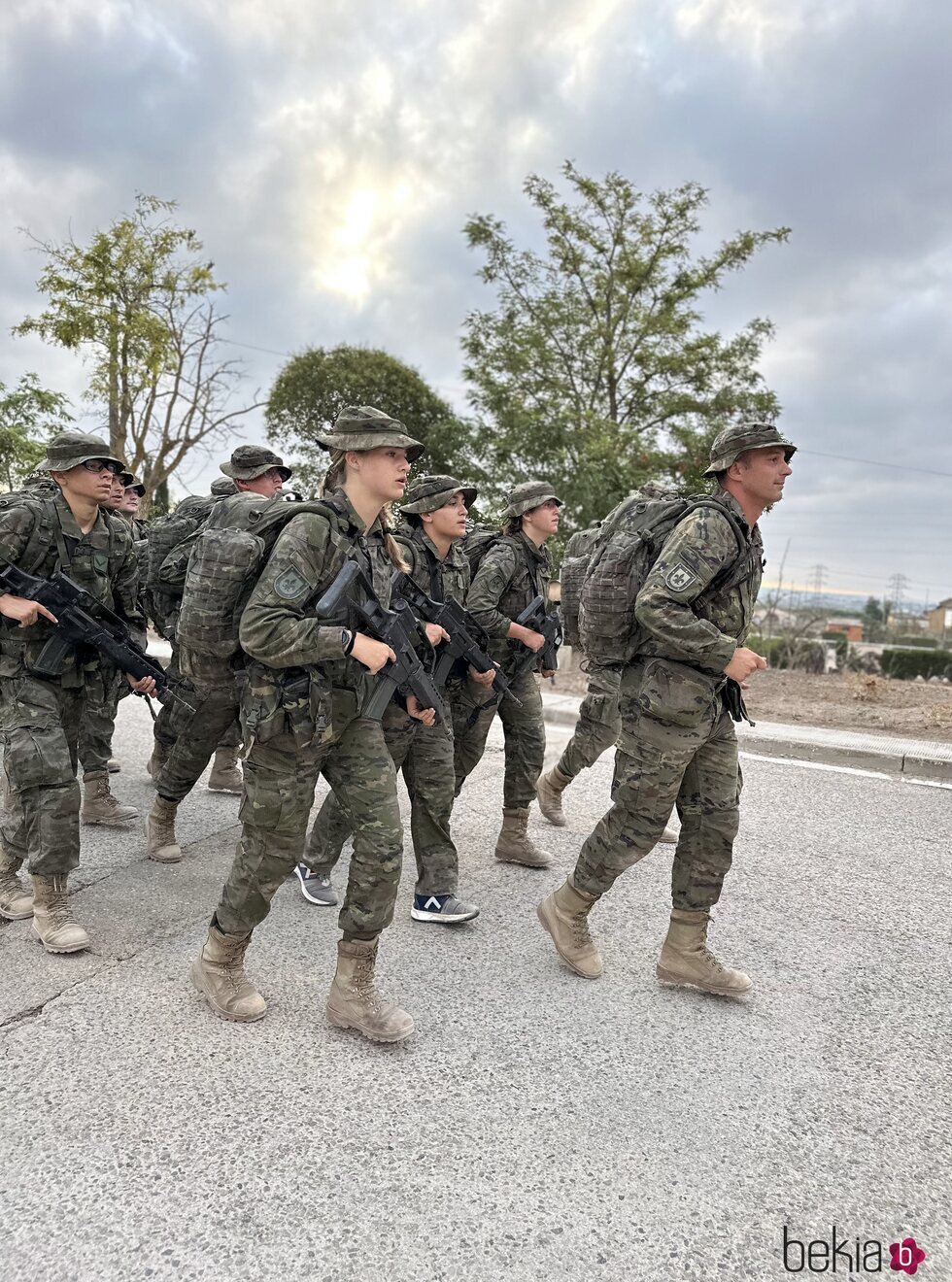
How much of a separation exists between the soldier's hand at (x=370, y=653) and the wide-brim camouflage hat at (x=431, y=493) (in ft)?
4.82

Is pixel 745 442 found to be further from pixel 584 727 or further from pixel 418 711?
pixel 584 727

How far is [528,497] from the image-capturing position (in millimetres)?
4430

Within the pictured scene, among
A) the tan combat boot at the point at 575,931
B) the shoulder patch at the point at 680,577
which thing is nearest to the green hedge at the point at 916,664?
the tan combat boot at the point at 575,931

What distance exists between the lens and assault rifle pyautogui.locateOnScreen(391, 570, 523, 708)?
3.82 metres

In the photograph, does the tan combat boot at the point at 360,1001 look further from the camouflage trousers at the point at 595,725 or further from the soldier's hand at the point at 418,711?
the camouflage trousers at the point at 595,725

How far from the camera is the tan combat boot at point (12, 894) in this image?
11.3ft

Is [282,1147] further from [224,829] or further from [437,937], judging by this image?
[224,829]

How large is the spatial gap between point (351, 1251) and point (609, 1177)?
0.66 m

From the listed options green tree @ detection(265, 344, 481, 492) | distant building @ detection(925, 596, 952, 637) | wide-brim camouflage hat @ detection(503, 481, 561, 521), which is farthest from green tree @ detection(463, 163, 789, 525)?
distant building @ detection(925, 596, 952, 637)

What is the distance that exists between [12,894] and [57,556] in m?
1.42

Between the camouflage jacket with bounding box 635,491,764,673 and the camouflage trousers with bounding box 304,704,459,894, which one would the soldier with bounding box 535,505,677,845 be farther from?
the camouflage jacket with bounding box 635,491,764,673

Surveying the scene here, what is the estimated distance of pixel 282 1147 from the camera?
85.0 inches

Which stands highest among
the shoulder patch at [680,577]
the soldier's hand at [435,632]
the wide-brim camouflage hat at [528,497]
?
the wide-brim camouflage hat at [528,497]

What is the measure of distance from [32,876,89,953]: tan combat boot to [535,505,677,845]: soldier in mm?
2475
